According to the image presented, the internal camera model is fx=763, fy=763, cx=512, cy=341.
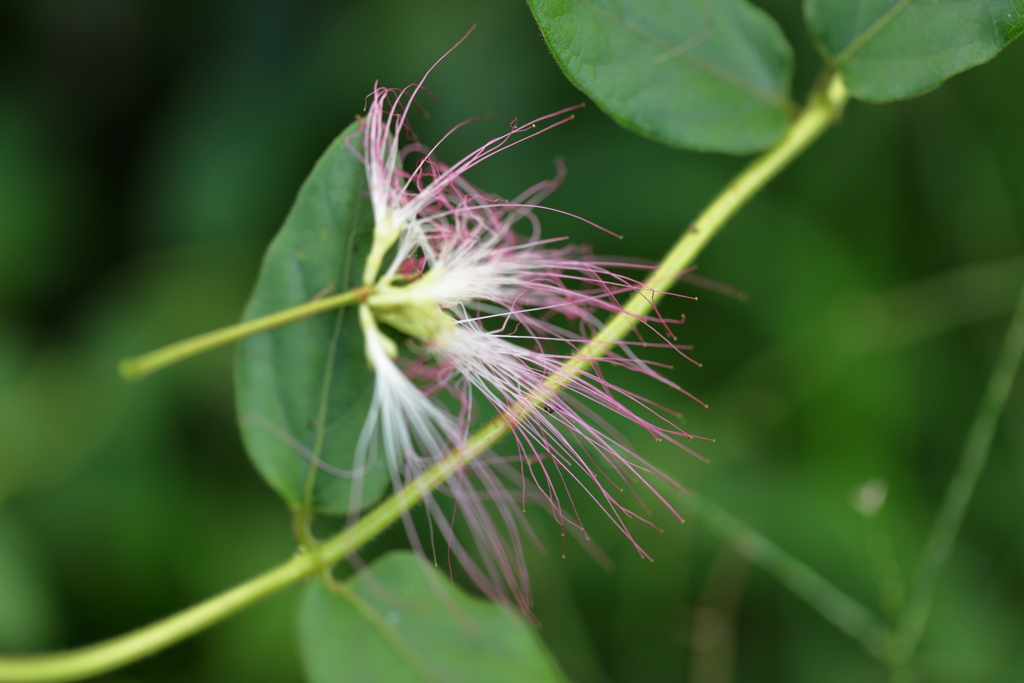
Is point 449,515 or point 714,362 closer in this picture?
point 449,515

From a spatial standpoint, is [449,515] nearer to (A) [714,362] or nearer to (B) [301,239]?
(A) [714,362]

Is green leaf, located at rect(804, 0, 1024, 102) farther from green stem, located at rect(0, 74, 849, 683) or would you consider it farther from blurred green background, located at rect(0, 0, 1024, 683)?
blurred green background, located at rect(0, 0, 1024, 683)

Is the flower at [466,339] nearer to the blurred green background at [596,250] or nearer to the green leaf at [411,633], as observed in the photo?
the green leaf at [411,633]

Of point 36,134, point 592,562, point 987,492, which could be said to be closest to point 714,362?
point 592,562

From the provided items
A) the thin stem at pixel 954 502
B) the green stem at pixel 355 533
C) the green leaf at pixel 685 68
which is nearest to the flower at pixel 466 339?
the green stem at pixel 355 533

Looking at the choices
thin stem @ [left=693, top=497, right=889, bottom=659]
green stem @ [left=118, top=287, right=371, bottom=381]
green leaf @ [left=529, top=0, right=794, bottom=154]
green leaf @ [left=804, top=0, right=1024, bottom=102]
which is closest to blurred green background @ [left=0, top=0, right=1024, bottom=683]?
thin stem @ [left=693, top=497, right=889, bottom=659]

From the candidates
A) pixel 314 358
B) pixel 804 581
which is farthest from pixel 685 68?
pixel 804 581
